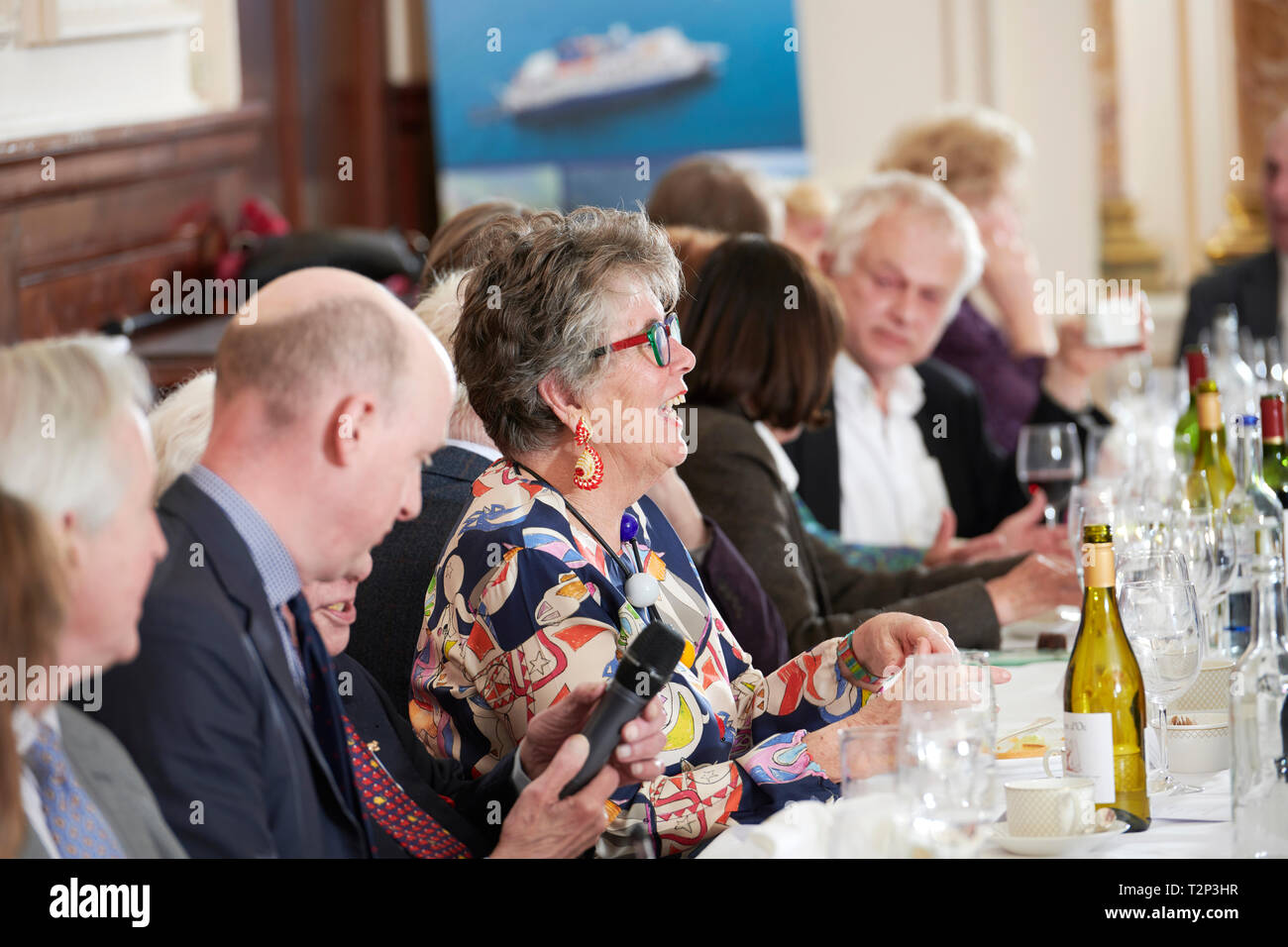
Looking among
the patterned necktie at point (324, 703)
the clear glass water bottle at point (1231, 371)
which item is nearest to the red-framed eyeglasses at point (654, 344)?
the patterned necktie at point (324, 703)

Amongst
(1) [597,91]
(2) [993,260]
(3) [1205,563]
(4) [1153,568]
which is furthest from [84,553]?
(1) [597,91]

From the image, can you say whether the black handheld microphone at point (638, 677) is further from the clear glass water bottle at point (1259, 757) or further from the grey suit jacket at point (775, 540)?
the grey suit jacket at point (775, 540)

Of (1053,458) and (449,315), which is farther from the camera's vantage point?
(1053,458)

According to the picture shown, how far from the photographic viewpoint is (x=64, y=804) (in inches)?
47.7

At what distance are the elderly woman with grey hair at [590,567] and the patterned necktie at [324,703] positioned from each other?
0.32 meters

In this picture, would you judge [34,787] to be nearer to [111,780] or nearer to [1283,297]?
[111,780]

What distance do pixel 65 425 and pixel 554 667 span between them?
704 millimetres

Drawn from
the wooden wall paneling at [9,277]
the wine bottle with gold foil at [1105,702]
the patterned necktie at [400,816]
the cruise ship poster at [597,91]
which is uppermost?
the cruise ship poster at [597,91]

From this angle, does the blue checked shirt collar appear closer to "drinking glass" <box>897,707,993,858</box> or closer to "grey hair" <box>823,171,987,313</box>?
"drinking glass" <box>897,707,993,858</box>

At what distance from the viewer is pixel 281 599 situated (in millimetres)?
1364

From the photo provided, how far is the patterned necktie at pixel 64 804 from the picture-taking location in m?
1.20

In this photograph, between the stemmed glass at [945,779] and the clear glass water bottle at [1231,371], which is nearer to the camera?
the stemmed glass at [945,779]
